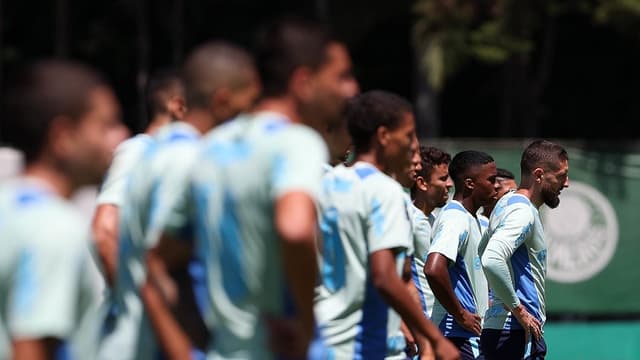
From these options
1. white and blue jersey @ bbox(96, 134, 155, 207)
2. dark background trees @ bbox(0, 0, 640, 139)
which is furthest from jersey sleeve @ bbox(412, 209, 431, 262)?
dark background trees @ bbox(0, 0, 640, 139)

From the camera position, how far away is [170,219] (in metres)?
5.54

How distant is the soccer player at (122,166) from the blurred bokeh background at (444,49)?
1384cm

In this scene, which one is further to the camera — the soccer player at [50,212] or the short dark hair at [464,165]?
the short dark hair at [464,165]

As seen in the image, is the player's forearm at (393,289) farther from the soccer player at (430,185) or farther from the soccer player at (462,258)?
the soccer player at (430,185)

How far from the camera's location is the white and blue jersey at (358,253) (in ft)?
20.3

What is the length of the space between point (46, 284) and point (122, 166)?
278cm

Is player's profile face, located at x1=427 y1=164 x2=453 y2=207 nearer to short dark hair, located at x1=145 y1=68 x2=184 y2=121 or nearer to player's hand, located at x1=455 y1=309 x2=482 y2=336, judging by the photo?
player's hand, located at x1=455 y1=309 x2=482 y2=336

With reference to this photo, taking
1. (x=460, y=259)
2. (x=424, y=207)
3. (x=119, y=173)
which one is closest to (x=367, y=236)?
(x=119, y=173)

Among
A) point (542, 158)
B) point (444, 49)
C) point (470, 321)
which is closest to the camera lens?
point (470, 321)

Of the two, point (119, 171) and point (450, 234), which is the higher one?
point (119, 171)

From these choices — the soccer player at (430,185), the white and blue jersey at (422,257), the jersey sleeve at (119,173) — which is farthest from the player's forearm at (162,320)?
the soccer player at (430,185)

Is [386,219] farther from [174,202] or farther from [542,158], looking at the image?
[542,158]

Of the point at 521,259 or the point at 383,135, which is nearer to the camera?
the point at 383,135

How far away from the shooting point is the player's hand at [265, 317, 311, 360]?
5176 millimetres
